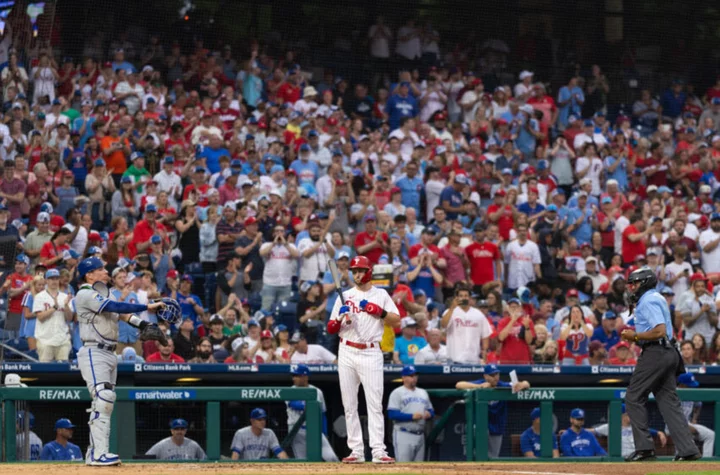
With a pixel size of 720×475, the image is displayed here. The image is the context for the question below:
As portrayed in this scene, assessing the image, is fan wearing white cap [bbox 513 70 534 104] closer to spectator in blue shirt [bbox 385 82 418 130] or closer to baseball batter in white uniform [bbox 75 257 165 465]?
spectator in blue shirt [bbox 385 82 418 130]

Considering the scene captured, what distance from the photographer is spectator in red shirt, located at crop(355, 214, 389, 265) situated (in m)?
17.4

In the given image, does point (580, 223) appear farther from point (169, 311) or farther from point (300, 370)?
point (169, 311)

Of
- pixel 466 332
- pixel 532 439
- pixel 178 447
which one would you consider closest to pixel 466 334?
pixel 466 332

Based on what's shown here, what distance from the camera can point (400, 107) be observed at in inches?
883

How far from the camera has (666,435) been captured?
13891 mm

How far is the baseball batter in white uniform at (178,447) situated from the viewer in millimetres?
12047

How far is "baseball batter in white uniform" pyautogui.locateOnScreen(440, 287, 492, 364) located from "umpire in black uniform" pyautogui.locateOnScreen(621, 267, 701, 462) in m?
4.60

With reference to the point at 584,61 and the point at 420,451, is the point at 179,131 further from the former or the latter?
the point at 584,61

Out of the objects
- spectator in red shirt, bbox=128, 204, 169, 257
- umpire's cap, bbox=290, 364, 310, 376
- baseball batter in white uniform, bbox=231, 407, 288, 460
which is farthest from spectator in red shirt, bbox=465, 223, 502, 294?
baseball batter in white uniform, bbox=231, 407, 288, 460

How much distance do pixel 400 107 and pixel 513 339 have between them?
8.11 meters

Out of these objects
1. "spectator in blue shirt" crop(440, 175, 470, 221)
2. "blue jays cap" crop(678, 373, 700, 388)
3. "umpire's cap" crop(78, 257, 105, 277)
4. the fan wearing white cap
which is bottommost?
"blue jays cap" crop(678, 373, 700, 388)

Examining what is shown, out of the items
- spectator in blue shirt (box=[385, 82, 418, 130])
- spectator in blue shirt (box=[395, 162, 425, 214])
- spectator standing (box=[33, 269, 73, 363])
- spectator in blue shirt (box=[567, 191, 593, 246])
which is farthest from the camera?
spectator in blue shirt (box=[385, 82, 418, 130])

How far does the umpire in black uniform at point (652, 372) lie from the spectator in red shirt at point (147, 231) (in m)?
7.70

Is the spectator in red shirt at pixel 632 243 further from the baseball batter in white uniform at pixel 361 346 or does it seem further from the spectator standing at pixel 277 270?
the baseball batter in white uniform at pixel 361 346
